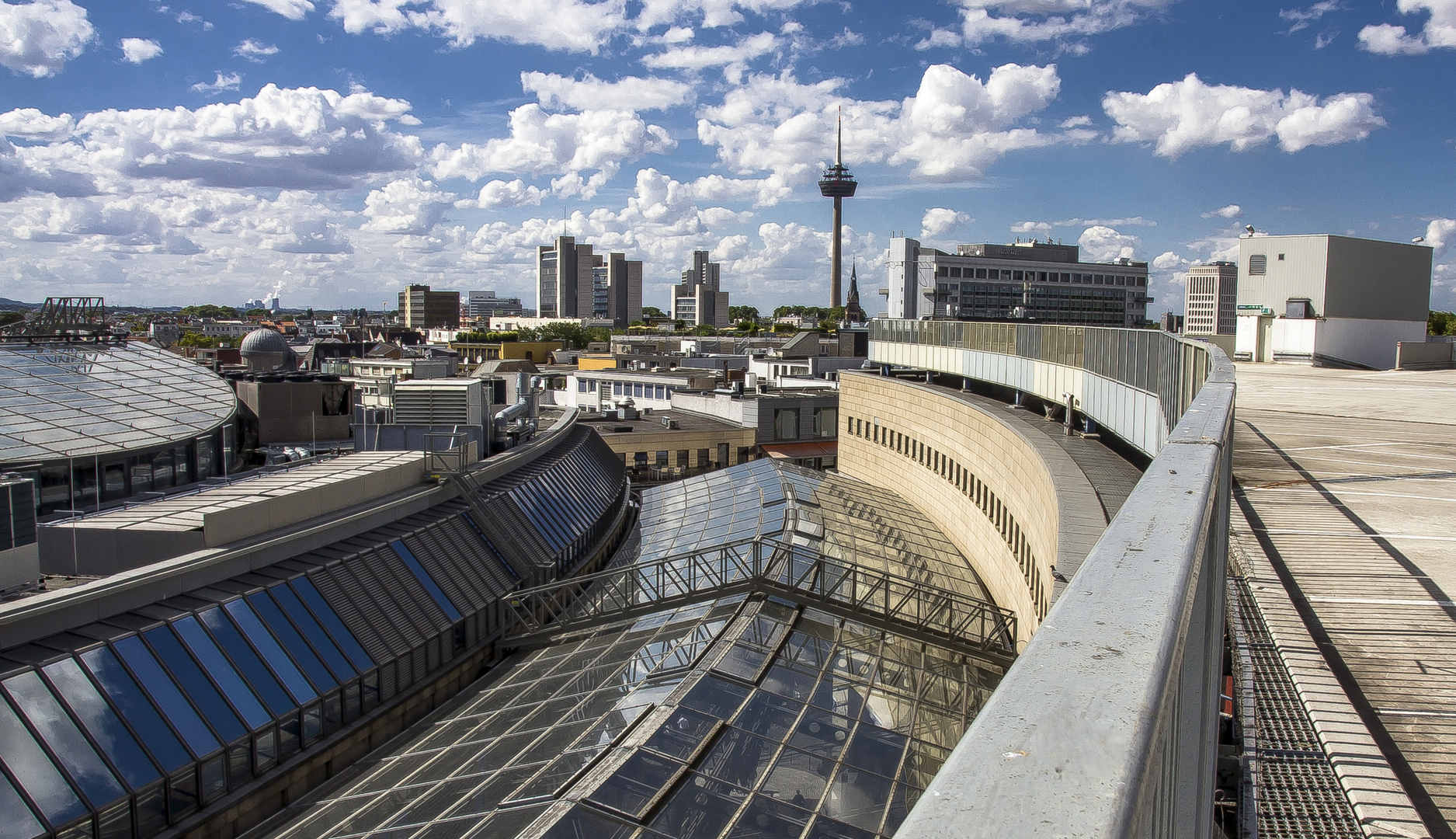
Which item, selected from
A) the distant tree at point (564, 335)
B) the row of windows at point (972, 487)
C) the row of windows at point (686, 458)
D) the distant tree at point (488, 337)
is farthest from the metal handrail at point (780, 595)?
the distant tree at point (564, 335)

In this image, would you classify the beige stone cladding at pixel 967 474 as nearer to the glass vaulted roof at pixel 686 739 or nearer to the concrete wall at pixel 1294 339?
the glass vaulted roof at pixel 686 739

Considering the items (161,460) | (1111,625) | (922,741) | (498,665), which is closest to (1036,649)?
(1111,625)

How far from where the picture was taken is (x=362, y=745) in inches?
679

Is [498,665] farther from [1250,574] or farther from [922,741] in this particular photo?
[1250,574]

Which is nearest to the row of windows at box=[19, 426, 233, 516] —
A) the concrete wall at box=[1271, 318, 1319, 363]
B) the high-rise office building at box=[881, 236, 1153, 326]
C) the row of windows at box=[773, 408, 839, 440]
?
the row of windows at box=[773, 408, 839, 440]

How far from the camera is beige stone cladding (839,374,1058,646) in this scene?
2152 cm

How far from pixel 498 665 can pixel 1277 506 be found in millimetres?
15620

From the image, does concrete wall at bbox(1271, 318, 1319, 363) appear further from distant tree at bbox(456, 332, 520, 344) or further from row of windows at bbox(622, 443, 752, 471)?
distant tree at bbox(456, 332, 520, 344)

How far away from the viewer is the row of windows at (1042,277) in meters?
120

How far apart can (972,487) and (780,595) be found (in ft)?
50.9

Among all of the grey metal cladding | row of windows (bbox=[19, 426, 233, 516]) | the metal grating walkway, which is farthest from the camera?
the grey metal cladding

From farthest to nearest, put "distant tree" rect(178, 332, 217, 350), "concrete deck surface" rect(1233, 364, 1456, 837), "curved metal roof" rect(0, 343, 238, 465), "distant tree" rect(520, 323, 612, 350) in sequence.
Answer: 1. "distant tree" rect(520, 323, 612, 350)
2. "distant tree" rect(178, 332, 217, 350)
3. "curved metal roof" rect(0, 343, 238, 465)
4. "concrete deck surface" rect(1233, 364, 1456, 837)

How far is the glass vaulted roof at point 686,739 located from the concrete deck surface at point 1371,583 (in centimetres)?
527

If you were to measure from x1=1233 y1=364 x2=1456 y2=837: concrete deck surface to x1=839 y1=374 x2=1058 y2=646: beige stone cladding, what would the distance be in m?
4.09
